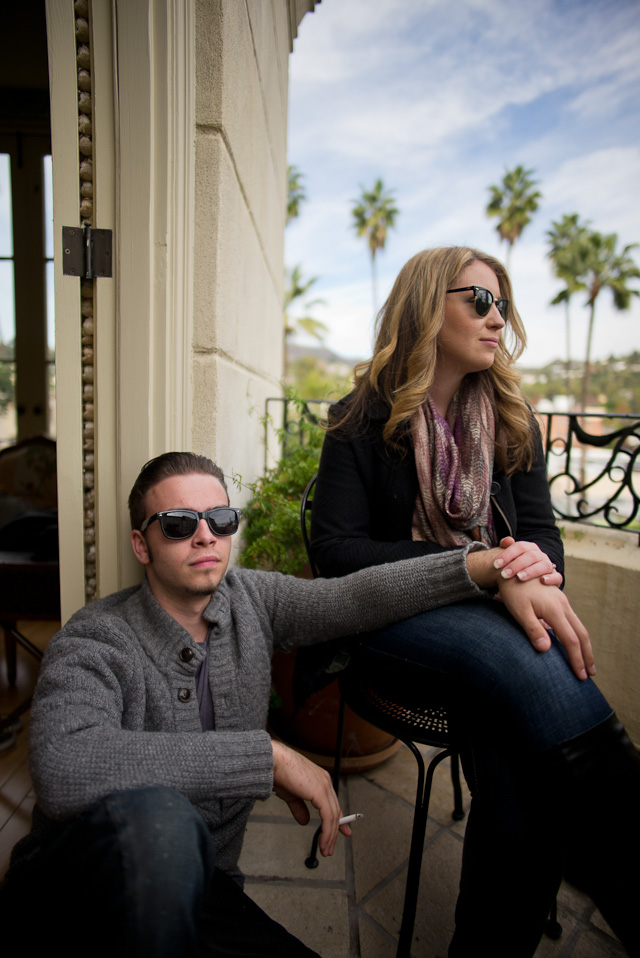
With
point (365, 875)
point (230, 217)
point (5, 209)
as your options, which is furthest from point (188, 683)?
point (5, 209)

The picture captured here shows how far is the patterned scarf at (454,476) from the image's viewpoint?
1.51 m

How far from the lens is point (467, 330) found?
1.60 m

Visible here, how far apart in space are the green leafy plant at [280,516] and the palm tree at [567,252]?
33.5m

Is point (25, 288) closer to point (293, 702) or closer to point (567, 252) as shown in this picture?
point (293, 702)

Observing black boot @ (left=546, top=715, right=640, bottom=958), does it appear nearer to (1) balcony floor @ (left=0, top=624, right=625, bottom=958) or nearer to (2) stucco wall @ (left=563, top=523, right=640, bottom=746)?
(1) balcony floor @ (left=0, top=624, right=625, bottom=958)

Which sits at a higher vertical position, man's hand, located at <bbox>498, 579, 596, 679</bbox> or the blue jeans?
man's hand, located at <bbox>498, 579, 596, 679</bbox>

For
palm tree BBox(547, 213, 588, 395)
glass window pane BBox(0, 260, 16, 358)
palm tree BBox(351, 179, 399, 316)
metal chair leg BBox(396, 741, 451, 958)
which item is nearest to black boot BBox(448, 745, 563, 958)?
metal chair leg BBox(396, 741, 451, 958)

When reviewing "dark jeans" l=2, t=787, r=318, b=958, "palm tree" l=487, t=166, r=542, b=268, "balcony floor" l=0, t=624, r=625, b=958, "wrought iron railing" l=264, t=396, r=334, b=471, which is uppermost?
"palm tree" l=487, t=166, r=542, b=268

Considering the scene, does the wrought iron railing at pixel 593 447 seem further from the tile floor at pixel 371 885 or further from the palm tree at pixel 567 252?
the palm tree at pixel 567 252

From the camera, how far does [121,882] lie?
2.36 ft

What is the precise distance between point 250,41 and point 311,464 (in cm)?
170

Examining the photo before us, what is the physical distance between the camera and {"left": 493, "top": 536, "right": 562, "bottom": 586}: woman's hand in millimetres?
1187

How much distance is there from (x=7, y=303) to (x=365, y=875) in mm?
5407

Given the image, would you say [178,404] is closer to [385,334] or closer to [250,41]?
[385,334]
